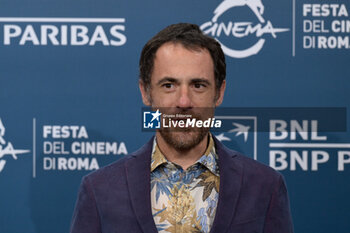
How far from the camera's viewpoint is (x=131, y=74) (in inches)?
85.4

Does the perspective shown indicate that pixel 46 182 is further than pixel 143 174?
Yes

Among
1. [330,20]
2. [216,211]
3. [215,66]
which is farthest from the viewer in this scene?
[330,20]

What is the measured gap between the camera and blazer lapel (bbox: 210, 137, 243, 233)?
1.22 metres

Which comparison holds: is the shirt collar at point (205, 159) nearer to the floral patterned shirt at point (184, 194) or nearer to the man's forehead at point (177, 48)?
the floral patterned shirt at point (184, 194)

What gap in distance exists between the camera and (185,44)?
4.27 feet

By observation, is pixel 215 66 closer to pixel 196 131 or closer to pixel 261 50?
pixel 196 131

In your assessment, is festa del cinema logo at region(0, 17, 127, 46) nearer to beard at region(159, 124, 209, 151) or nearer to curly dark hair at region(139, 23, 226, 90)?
curly dark hair at region(139, 23, 226, 90)

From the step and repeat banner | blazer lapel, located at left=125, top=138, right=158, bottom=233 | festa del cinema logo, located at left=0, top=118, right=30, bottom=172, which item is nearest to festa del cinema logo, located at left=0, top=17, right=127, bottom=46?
the step and repeat banner

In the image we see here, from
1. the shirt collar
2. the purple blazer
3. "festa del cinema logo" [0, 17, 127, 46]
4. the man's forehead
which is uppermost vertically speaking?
"festa del cinema logo" [0, 17, 127, 46]

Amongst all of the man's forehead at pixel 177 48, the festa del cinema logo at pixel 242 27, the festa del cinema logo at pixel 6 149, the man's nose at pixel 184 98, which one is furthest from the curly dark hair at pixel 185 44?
the festa del cinema logo at pixel 6 149

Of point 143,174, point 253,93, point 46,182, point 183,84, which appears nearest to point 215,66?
point 183,84

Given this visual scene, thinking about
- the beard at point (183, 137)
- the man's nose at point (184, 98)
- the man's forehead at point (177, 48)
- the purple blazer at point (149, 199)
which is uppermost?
the man's forehead at point (177, 48)

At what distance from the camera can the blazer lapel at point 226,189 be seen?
122 centimetres

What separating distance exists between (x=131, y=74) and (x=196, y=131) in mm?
966
